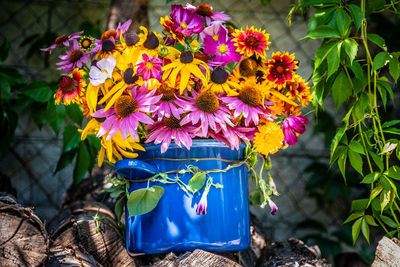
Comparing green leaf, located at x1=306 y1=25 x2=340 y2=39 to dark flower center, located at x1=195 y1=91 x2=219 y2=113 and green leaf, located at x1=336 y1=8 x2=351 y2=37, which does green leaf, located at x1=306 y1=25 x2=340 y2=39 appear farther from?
dark flower center, located at x1=195 y1=91 x2=219 y2=113

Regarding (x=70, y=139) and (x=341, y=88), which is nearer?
(x=341, y=88)

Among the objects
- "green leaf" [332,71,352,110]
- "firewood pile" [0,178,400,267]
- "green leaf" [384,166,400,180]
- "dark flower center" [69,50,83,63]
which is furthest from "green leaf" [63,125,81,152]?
"green leaf" [384,166,400,180]

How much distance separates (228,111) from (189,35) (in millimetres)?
167

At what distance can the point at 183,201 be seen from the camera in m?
0.90

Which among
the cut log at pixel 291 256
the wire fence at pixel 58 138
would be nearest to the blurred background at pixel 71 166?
the wire fence at pixel 58 138

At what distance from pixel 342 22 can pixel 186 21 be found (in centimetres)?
32

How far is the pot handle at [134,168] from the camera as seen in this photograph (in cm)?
85

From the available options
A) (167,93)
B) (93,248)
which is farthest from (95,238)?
(167,93)

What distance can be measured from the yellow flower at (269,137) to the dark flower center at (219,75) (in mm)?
119

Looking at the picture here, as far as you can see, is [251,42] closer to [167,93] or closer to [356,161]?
[167,93]

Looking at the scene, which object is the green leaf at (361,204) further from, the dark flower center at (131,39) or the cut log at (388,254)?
the dark flower center at (131,39)

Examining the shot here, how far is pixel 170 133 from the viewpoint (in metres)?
0.85

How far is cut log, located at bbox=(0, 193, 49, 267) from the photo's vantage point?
725mm

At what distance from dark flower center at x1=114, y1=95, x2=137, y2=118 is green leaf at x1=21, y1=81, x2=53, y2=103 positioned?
1.82 ft
